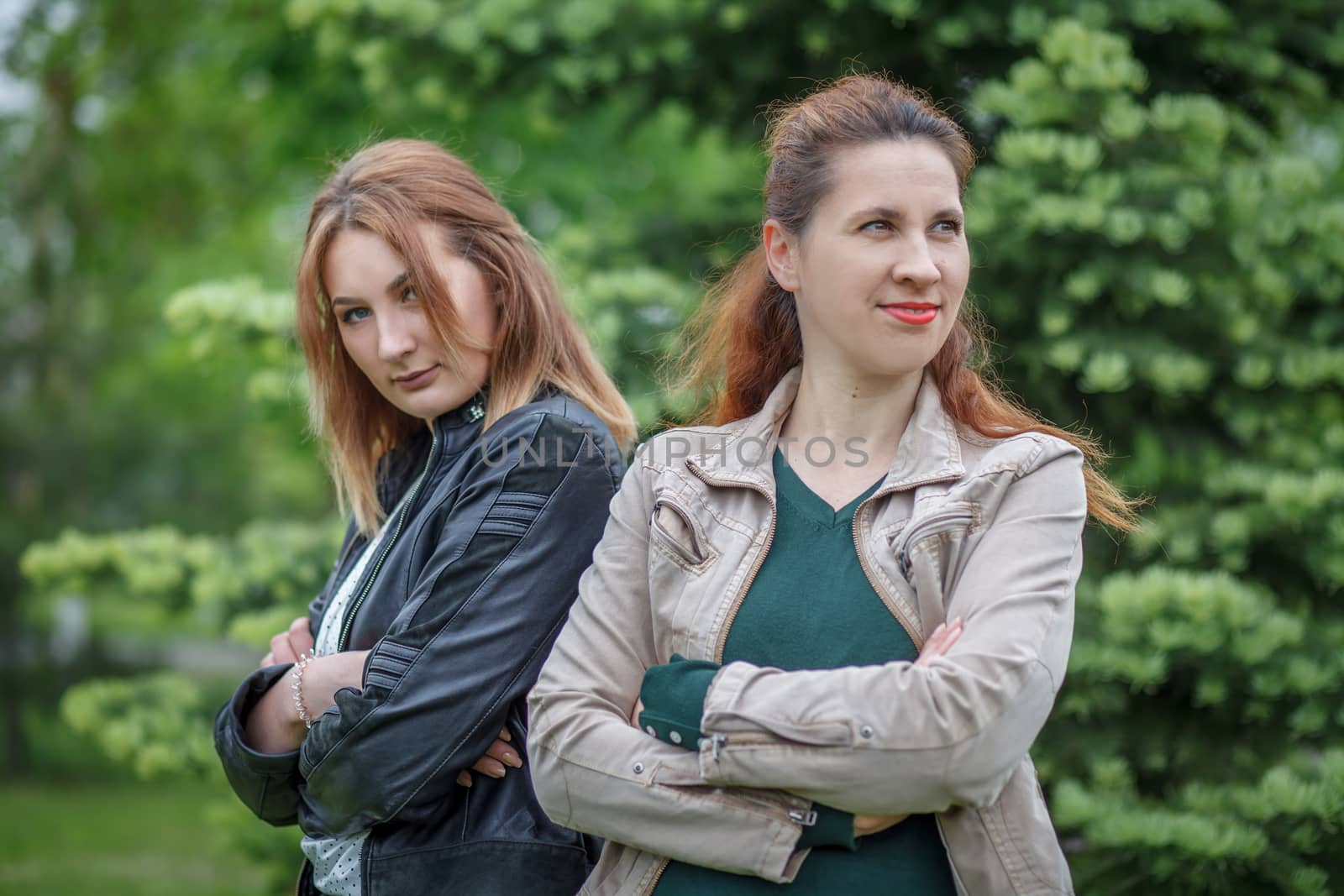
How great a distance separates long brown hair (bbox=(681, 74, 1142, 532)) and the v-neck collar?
0.30m

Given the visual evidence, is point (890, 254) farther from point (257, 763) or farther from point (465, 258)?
point (257, 763)

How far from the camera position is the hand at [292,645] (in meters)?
2.82

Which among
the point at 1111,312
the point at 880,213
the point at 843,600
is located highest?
the point at 880,213

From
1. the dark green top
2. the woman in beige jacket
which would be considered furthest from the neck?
the dark green top

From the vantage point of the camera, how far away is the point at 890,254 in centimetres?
221

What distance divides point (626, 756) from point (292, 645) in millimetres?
1097

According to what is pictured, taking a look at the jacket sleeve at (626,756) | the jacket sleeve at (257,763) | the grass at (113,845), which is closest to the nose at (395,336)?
the jacket sleeve at (626,756)

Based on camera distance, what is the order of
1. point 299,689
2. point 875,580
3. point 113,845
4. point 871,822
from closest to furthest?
point 871,822 < point 875,580 < point 299,689 < point 113,845

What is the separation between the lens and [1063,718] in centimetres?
374

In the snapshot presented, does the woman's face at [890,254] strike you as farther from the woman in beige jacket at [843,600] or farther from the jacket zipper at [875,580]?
the jacket zipper at [875,580]

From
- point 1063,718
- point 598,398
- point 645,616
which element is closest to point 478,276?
point 598,398

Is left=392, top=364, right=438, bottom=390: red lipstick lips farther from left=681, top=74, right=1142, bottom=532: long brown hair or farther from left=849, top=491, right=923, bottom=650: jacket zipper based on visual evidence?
left=849, top=491, right=923, bottom=650: jacket zipper

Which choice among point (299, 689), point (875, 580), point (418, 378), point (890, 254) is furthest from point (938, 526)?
point (299, 689)

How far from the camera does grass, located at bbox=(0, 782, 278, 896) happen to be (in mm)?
8594
